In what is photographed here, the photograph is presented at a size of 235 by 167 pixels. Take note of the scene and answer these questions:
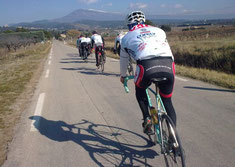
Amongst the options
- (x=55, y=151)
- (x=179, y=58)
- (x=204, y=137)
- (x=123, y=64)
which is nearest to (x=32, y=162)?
(x=55, y=151)

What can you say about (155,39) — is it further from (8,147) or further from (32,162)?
(8,147)

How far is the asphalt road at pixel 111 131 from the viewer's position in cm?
312

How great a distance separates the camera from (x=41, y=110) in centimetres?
545

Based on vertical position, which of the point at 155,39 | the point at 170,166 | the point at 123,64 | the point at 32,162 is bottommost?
the point at 32,162

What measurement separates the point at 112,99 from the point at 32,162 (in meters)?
3.16

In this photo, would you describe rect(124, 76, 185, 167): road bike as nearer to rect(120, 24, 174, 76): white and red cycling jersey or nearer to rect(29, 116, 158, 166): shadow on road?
rect(120, 24, 174, 76): white and red cycling jersey

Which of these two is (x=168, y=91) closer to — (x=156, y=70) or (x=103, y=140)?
(x=156, y=70)

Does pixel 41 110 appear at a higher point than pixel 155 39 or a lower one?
lower

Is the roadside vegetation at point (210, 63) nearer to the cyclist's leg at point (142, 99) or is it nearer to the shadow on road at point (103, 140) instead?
the shadow on road at point (103, 140)

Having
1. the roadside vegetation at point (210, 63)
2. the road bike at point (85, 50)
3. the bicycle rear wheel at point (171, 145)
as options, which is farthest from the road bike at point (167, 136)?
the road bike at point (85, 50)

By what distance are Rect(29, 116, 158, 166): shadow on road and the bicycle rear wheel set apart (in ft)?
1.67

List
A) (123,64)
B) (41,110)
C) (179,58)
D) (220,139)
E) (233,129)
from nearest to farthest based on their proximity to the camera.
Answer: (123,64)
(220,139)
(233,129)
(41,110)
(179,58)

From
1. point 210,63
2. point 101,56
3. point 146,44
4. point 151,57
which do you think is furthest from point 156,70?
point 210,63

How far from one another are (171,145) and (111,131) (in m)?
1.77
